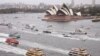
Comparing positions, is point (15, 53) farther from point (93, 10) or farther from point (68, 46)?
point (93, 10)

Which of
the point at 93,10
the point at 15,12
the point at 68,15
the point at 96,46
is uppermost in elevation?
the point at 15,12

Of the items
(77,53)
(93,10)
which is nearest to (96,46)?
(77,53)

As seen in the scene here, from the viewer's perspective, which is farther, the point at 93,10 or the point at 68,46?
the point at 93,10

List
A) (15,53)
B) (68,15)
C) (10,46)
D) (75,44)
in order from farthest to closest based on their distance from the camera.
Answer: (68,15)
(75,44)
(10,46)
(15,53)

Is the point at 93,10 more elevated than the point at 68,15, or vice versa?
the point at 93,10

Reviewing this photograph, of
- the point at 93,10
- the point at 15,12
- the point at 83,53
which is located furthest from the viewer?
the point at 15,12

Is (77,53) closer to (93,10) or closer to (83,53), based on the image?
(83,53)

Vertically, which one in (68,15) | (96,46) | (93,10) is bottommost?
(96,46)

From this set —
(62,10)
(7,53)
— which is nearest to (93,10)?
(62,10)

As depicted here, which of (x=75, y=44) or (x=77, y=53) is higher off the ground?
(x=75, y=44)
